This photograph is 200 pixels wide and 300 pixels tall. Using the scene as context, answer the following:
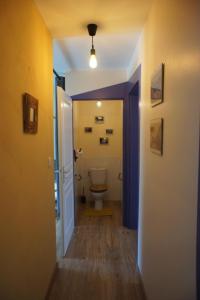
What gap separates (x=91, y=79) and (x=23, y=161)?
2.26 metres

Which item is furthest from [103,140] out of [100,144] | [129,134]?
[129,134]

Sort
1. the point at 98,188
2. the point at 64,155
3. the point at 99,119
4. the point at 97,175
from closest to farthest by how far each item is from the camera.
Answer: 1. the point at 64,155
2. the point at 98,188
3. the point at 97,175
4. the point at 99,119

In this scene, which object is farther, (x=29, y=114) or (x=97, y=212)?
(x=97, y=212)

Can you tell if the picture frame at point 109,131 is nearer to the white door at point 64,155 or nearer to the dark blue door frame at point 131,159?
the dark blue door frame at point 131,159

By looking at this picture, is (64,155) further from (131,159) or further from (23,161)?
(23,161)

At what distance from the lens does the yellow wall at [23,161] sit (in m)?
1.09

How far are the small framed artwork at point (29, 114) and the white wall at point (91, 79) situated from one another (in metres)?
1.77

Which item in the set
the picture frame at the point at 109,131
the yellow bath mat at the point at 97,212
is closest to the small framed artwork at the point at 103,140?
the picture frame at the point at 109,131

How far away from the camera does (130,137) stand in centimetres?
321

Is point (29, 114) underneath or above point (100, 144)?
above

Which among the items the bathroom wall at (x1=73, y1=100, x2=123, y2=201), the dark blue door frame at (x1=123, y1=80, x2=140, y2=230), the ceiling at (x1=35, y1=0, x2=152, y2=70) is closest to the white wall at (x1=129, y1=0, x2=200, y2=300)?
Result: the ceiling at (x1=35, y1=0, x2=152, y2=70)

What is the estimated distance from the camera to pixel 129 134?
323 centimetres

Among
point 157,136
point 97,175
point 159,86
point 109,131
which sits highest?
point 159,86

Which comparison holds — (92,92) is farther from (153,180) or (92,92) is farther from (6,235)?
(6,235)
